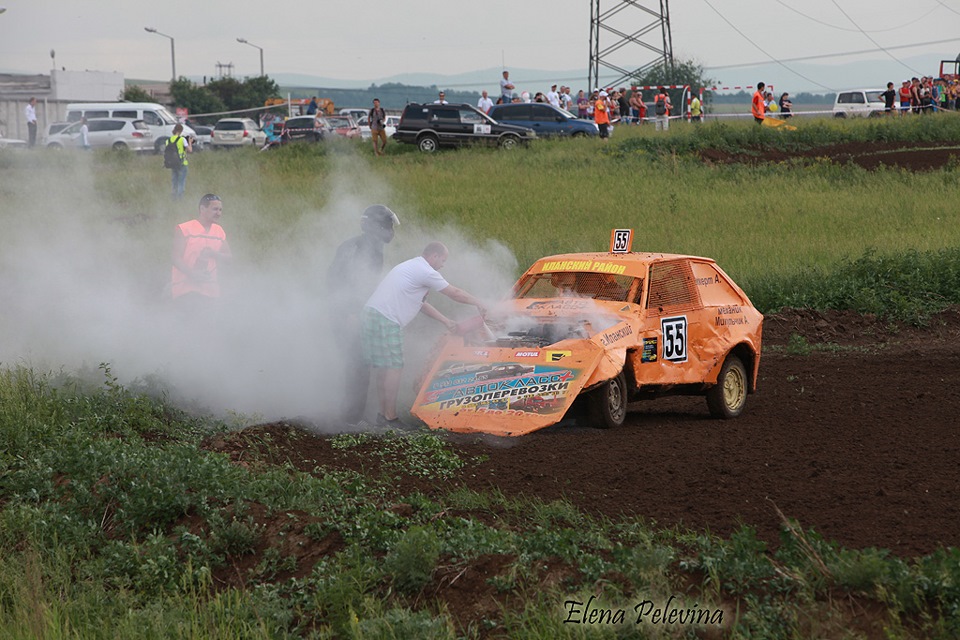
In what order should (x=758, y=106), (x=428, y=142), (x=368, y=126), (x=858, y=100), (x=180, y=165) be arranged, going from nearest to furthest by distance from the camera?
1. (x=180, y=165)
2. (x=758, y=106)
3. (x=428, y=142)
4. (x=368, y=126)
5. (x=858, y=100)

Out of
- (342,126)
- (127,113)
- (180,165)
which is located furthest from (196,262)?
(342,126)

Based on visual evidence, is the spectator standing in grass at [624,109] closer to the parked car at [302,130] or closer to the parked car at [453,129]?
the parked car at [453,129]

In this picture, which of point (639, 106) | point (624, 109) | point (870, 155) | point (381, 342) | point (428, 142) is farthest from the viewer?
point (624, 109)

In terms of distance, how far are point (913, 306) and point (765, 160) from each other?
636 inches

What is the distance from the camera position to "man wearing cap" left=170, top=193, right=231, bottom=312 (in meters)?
12.0

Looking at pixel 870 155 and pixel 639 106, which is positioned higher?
pixel 639 106

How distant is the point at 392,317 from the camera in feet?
35.2

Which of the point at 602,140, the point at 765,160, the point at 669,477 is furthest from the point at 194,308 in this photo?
the point at 602,140

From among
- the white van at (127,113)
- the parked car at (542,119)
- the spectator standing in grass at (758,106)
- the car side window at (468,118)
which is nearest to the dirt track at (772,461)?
the spectator standing in grass at (758,106)

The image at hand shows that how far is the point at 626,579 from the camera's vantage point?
5.86m

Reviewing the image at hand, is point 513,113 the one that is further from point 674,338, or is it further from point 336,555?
point 336,555

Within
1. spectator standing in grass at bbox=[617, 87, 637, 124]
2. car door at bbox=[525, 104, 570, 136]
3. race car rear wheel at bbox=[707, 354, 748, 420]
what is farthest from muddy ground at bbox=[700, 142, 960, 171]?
race car rear wheel at bbox=[707, 354, 748, 420]

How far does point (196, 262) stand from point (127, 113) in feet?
120

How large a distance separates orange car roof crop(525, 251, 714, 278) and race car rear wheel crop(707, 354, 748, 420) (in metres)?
1.21
